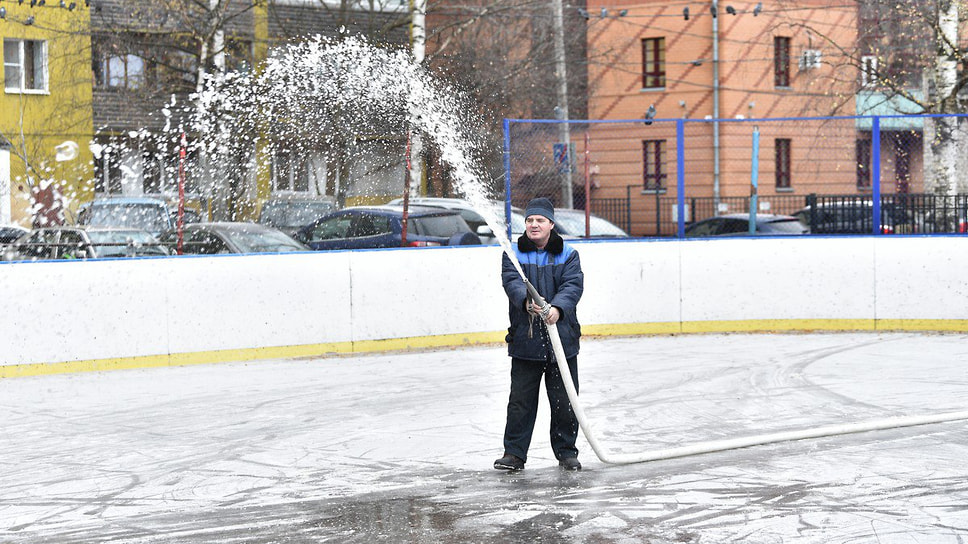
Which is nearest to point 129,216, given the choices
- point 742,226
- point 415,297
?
point 415,297

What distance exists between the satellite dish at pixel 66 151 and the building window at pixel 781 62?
2049cm

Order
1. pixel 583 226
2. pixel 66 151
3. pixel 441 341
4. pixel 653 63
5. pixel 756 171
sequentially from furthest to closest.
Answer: pixel 653 63 < pixel 66 151 < pixel 756 171 < pixel 583 226 < pixel 441 341

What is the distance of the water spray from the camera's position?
24.7 ft

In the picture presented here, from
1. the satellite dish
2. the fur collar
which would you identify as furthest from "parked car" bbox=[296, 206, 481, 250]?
the satellite dish

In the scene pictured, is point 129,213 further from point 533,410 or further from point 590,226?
point 533,410

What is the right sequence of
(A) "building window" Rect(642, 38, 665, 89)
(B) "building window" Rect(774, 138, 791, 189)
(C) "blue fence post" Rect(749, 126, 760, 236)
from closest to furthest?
(C) "blue fence post" Rect(749, 126, 760, 236), (B) "building window" Rect(774, 138, 791, 189), (A) "building window" Rect(642, 38, 665, 89)

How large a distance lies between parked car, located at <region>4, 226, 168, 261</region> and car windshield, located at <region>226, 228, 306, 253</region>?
103cm

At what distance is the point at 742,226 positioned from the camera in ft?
55.3

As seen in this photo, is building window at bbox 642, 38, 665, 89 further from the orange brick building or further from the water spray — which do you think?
the water spray

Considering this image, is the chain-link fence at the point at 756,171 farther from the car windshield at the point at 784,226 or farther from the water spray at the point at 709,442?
the water spray at the point at 709,442

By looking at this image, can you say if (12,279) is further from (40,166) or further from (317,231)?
(40,166)

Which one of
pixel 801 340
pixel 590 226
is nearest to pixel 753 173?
pixel 590 226

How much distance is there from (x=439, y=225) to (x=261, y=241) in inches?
102

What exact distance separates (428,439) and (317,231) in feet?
28.3
